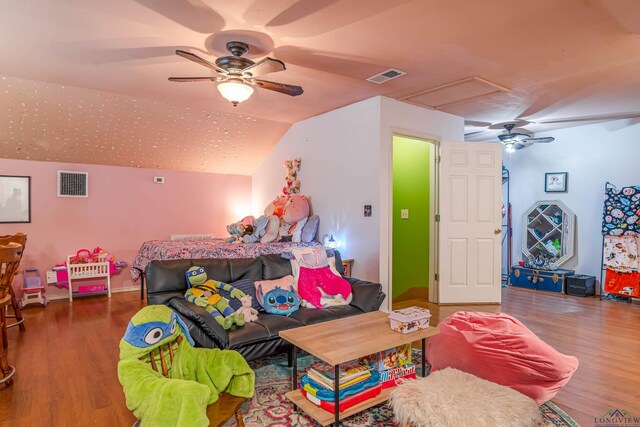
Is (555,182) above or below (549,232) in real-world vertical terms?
above

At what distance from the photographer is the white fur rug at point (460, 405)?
1594mm

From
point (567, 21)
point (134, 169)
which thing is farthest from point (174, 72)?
point (567, 21)

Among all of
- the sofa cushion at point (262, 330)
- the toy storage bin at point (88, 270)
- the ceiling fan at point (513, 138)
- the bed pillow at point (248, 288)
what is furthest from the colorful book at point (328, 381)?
the ceiling fan at point (513, 138)

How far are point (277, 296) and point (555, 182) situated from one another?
5.14 meters

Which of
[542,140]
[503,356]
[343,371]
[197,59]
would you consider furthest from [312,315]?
[542,140]

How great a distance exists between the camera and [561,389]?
253 centimetres

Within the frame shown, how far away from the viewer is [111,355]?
3.15m

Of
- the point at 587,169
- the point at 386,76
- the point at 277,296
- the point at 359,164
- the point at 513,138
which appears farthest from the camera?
the point at 587,169

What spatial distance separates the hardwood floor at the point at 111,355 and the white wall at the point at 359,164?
1.13 meters

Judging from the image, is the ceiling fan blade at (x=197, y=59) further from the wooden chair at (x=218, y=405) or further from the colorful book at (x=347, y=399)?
the colorful book at (x=347, y=399)

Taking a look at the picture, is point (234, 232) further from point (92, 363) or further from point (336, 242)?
point (92, 363)

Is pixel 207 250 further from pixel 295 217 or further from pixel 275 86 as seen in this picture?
pixel 275 86

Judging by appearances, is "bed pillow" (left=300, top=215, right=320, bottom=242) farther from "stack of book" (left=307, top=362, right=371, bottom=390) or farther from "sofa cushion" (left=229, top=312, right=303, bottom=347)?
"stack of book" (left=307, top=362, right=371, bottom=390)

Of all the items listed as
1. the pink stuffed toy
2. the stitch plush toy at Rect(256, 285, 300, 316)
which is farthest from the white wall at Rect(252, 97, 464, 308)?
the stitch plush toy at Rect(256, 285, 300, 316)
